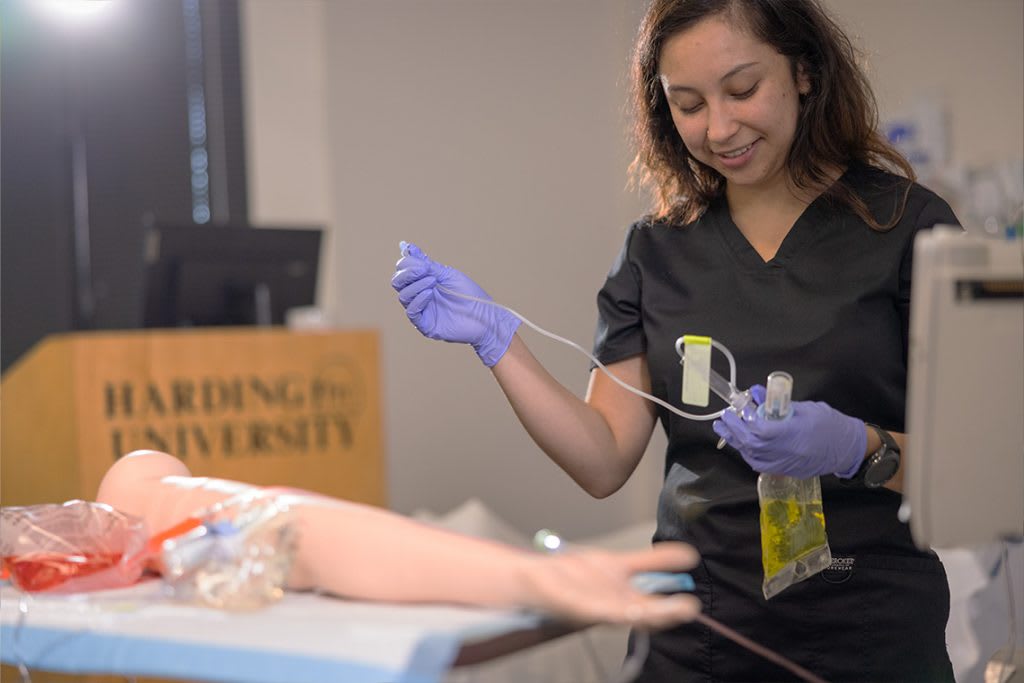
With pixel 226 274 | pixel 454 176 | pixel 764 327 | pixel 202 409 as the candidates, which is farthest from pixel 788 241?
pixel 454 176

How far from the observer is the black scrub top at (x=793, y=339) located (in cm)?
146

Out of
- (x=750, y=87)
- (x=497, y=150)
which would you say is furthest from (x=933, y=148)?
(x=750, y=87)

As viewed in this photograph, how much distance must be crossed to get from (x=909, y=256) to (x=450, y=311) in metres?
0.58

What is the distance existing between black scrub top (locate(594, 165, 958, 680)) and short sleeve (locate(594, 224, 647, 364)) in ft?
0.04

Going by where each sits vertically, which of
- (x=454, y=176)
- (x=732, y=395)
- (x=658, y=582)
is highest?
(x=454, y=176)

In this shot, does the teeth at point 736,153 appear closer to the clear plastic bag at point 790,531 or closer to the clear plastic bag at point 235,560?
the clear plastic bag at point 790,531

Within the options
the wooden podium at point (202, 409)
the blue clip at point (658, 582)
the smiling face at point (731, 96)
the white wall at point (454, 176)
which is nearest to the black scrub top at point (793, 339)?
the smiling face at point (731, 96)

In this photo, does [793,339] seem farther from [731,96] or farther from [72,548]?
[72,548]

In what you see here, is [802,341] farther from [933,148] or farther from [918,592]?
[933,148]

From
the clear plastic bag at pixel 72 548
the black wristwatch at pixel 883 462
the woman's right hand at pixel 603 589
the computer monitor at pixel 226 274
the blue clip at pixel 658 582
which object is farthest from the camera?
the computer monitor at pixel 226 274

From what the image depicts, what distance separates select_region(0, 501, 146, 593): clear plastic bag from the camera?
4.04ft

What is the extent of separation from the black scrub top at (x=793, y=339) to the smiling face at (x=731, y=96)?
11 cm

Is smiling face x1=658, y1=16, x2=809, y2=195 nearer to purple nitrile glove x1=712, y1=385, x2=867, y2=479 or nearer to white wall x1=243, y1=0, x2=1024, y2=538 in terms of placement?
purple nitrile glove x1=712, y1=385, x2=867, y2=479

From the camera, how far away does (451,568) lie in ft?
3.47
